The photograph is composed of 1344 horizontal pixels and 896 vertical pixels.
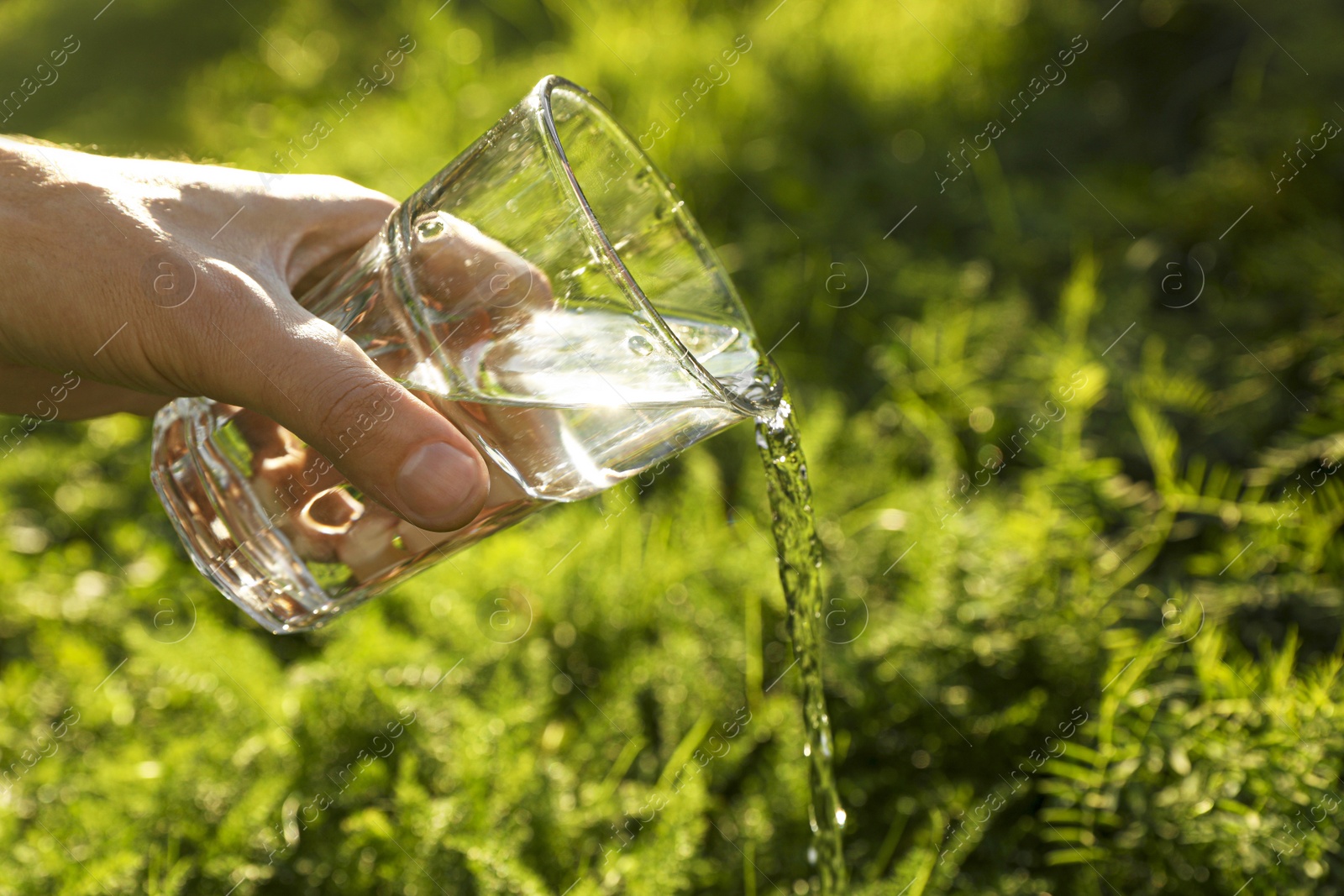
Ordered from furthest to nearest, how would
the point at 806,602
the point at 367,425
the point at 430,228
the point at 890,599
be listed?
the point at 890,599
the point at 806,602
the point at 430,228
the point at 367,425

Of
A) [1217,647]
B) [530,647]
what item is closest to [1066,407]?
[1217,647]

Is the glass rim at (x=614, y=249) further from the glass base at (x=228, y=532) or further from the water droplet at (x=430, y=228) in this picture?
the glass base at (x=228, y=532)

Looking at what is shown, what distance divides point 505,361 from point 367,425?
0.49 feet

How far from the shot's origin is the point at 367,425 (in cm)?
103

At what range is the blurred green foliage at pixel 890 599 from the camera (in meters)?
1.46

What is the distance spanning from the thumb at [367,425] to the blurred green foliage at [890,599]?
0.52m

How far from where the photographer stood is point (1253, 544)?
181 cm

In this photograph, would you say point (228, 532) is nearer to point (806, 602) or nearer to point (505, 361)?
point (505, 361)

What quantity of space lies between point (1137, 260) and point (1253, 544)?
3.50 ft

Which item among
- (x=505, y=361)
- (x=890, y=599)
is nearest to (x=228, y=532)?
(x=505, y=361)

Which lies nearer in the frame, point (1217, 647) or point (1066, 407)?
point (1217, 647)

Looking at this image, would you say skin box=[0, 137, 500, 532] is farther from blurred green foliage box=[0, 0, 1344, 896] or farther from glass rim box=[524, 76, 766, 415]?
blurred green foliage box=[0, 0, 1344, 896]

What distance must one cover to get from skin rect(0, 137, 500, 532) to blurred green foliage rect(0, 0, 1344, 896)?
0.49 metres

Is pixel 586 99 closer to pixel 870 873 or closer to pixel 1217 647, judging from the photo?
pixel 870 873
